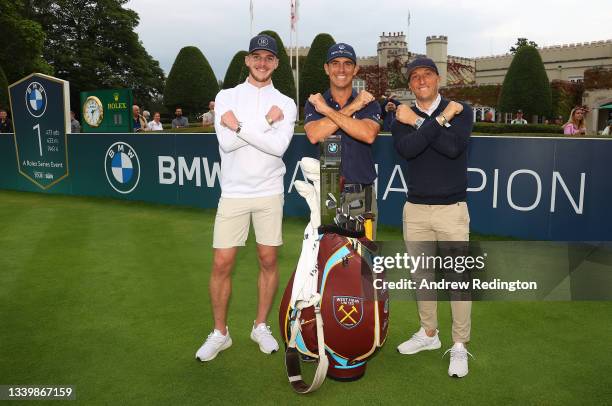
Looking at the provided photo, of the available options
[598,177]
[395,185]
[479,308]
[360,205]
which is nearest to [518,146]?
[598,177]

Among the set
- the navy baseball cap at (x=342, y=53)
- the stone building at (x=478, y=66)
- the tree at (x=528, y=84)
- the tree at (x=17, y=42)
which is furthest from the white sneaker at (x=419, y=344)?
the stone building at (x=478, y=66)

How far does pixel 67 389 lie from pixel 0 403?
38 cm

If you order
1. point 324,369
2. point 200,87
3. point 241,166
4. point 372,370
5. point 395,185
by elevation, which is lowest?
point 372,370

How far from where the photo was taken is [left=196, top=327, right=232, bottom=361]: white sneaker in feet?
12.8

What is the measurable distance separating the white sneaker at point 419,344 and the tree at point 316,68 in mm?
32285

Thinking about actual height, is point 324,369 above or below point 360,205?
below

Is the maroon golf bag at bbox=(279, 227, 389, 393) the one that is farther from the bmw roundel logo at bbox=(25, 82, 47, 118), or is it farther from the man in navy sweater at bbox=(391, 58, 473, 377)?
the bmw roundel logo at bbox=(25, 82, 47, 118)

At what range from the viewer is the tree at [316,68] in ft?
116

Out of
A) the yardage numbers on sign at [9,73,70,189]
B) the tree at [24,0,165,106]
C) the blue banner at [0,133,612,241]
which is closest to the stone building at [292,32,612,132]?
the tree at [24,0,165,106]

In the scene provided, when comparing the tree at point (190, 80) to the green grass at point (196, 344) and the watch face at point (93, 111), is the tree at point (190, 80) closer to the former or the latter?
the watch face at point (93, 111)

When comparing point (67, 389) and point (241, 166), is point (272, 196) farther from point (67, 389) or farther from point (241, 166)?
point (67, 389)

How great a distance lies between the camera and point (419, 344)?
4082mm

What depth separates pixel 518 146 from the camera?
24.3 ft

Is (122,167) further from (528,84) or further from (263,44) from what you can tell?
(528,84)
